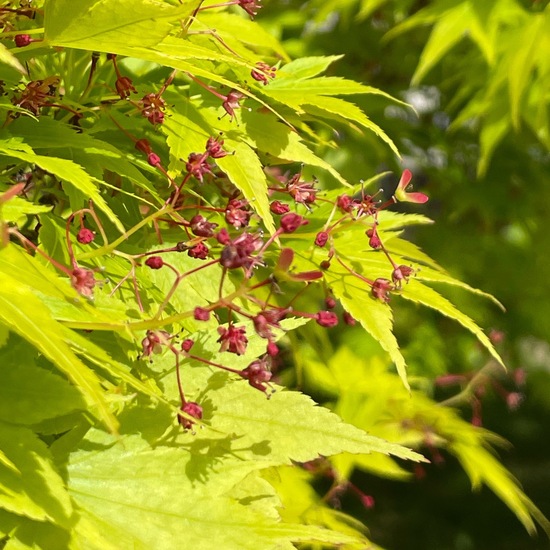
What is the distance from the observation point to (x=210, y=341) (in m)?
0.59

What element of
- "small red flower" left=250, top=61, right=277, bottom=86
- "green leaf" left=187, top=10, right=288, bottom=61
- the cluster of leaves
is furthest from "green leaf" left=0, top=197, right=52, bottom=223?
"green leaf" left=187, top=10, right=288, bottom=61

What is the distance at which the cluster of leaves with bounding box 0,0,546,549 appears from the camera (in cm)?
48

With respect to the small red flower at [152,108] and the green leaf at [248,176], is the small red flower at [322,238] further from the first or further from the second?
the small red flower at [152,108]

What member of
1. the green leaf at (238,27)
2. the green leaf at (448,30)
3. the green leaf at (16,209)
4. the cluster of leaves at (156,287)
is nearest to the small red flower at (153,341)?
the cluster of leaves at (156,287)

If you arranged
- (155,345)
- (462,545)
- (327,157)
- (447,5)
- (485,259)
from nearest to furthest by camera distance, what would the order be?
(155,345) < (447,5) < (327,157) < (485,259) < (462,545)

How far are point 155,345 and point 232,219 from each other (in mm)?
106

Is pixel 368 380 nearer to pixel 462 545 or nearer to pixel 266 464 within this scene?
pixel 266 464

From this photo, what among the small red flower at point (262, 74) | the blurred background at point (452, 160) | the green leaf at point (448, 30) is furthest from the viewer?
the blurred background at point (452, 160)

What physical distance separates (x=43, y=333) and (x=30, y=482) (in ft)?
0.38

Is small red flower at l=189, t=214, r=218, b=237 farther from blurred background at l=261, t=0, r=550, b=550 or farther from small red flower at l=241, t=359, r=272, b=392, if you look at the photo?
blurred background at l=261, t=0, r=550, b=550

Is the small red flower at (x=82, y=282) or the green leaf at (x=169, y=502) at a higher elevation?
the small red flower at (x=82, y=282)

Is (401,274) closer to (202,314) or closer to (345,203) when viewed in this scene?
(345,203)

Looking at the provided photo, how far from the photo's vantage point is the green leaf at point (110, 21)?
0.48m

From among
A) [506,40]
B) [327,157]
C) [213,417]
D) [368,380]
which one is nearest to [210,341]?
[213,417]
